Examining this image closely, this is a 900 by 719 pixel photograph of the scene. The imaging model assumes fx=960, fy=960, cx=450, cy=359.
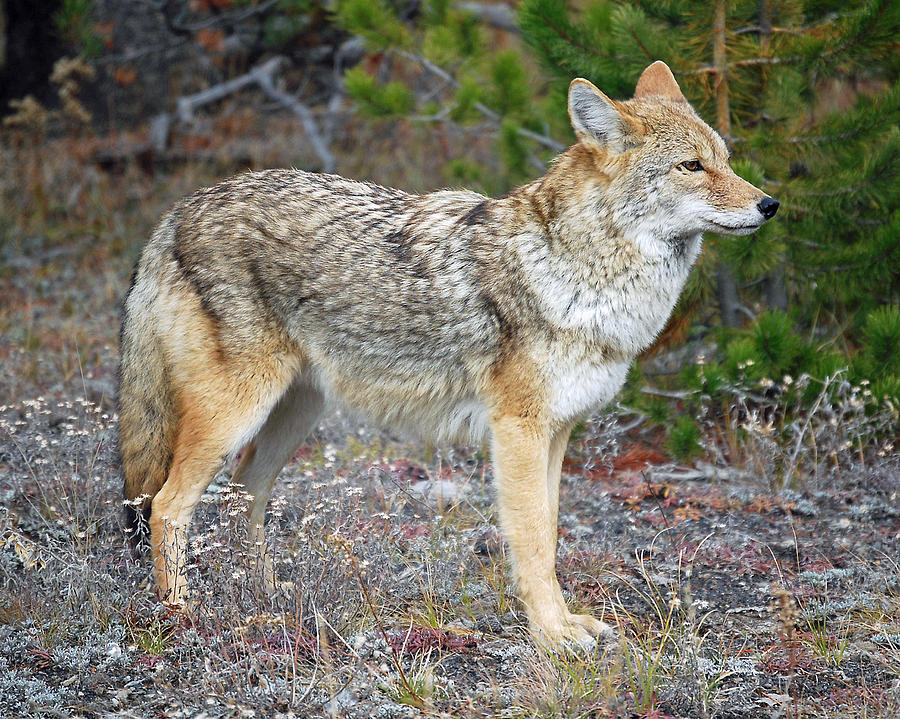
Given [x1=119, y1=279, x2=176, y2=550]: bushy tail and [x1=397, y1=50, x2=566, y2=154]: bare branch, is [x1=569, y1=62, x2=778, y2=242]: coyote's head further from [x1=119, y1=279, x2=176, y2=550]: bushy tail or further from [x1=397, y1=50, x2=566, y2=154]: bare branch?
[x1=397, y1=50, x2=566, y2=154]: bare branch

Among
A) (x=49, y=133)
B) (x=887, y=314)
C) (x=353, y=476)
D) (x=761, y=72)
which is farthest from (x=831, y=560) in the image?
(x=49, y=133)

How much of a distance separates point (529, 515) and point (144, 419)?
1856 mm

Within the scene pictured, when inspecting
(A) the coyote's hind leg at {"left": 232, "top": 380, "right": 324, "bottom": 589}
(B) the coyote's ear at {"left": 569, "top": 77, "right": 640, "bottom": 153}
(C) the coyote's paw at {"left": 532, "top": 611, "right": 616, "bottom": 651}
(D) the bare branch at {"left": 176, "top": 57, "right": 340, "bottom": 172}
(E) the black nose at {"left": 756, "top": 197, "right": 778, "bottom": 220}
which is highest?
(B) the coyote's ear at {"left": 569, "top": 77, "right": 640, "bottom": 153}

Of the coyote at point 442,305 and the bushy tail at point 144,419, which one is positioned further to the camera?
the bushy tail at point 144,419

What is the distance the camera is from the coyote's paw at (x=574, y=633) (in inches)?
153

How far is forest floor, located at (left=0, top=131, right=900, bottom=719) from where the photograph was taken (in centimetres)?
348

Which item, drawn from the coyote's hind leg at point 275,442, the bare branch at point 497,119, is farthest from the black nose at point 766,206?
the bare branch at point 497,119

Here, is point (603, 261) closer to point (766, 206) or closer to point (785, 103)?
point (766, 206)

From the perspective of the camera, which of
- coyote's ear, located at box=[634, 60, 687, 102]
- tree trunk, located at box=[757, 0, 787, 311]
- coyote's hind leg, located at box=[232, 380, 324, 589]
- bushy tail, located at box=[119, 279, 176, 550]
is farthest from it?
tree trunk, located at box=[757, 0, 787, 311]

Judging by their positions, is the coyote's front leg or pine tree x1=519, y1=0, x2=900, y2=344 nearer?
the coyote's front leg

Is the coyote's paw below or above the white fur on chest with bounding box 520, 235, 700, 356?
below

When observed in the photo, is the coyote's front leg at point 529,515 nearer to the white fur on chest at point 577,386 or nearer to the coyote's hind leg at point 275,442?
the white fur on chest at point 577,386

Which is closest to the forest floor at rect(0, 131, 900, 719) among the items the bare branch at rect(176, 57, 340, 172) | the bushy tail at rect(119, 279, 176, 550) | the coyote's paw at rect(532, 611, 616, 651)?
the coyote's paw at rect(532, 611, 616, 651)

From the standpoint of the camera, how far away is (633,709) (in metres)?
3.42
